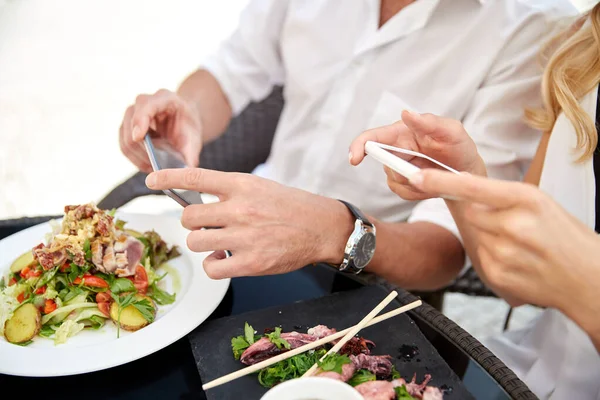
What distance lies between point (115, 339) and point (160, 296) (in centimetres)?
15

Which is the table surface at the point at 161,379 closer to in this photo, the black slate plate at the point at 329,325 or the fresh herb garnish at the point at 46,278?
the black slate plate at the point at 329,325

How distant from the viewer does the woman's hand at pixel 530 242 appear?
2.25 feet

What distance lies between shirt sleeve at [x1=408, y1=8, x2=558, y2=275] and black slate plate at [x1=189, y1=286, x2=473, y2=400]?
0.44m

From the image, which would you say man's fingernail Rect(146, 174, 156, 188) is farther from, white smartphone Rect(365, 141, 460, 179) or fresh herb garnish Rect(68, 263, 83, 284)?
white smartphone Rect(365, 141, 460, 179)

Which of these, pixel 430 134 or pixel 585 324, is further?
pixel 430 134

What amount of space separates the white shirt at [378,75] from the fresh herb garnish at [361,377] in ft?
2.01

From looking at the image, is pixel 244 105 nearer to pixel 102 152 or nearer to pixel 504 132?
pixel 504 132

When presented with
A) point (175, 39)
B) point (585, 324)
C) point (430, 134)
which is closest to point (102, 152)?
point (175, 39)

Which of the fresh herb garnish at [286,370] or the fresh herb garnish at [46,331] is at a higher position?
the fresh herb garnish at [286,370]

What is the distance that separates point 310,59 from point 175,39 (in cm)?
336

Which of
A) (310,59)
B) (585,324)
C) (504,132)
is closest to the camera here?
(585,324)

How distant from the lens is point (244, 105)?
1966mm

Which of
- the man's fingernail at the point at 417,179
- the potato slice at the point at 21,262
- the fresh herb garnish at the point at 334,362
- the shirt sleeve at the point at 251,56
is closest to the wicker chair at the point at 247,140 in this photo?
the shirt sleeve at the point at 251,56

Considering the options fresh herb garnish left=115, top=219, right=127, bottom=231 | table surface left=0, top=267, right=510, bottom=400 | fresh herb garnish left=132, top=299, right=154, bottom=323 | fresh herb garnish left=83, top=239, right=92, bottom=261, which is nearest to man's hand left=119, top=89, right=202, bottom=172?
fresh herb garnish left=115, top=219, right=127, bottom=231
